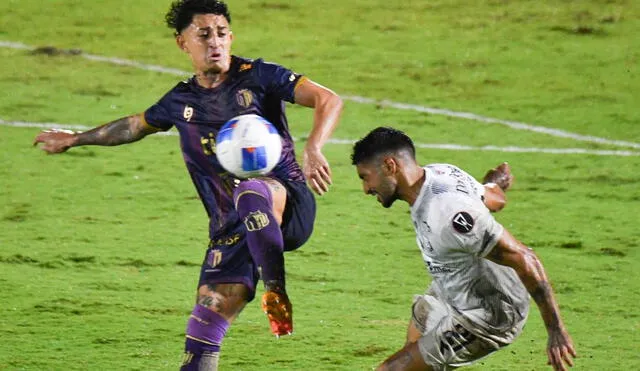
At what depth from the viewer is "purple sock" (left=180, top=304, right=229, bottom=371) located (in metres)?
6.40

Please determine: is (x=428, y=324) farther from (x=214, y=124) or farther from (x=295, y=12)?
(x=295, y=12)

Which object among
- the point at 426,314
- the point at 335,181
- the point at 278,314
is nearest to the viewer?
the point at 278,314

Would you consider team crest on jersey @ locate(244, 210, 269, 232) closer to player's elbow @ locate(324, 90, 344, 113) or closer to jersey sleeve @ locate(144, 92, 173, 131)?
player's elbow @ locate(324, 90, 344, 113)

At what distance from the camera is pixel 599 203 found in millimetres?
10836

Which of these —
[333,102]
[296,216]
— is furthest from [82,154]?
[333,102]

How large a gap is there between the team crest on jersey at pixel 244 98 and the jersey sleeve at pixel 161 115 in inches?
15.6

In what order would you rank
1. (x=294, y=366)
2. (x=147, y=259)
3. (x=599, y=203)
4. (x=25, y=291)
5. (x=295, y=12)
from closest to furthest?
(x=294, y=366) → (x=25, y=291) → (x=147, y=259) → (x=599, y=203) → (x=295, y=12)

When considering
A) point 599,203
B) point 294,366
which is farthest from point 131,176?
point 294,366

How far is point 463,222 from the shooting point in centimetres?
563

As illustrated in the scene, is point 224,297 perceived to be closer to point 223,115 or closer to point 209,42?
point 223,115

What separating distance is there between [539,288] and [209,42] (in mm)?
2142

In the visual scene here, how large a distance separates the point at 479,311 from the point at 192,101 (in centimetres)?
180

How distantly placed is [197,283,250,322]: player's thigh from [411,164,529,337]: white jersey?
92 centimetres

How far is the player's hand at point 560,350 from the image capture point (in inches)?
217
